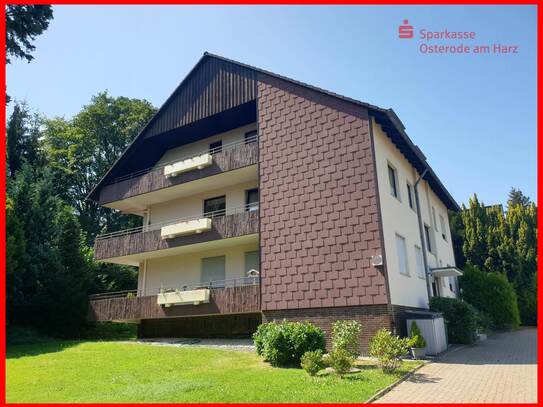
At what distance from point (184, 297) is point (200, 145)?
8.97 m

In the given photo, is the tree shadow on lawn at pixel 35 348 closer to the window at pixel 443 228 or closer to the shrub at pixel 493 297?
the window at pixel 443 228

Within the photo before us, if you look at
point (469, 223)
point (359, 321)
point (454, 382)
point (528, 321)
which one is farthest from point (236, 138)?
point (528, 321)

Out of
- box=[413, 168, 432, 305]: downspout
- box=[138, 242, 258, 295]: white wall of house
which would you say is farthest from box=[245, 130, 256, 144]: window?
box=[413, 168, 432, 305]: downspout

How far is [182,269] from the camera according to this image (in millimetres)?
22391

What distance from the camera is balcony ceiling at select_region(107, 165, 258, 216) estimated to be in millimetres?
20578

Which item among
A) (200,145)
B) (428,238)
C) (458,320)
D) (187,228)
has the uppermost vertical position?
(200,145)

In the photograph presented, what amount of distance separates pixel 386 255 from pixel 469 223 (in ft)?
79.2

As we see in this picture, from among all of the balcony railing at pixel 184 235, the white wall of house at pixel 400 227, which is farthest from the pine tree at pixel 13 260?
the white wall of house at pixel 400 227

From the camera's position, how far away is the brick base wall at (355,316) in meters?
14.4

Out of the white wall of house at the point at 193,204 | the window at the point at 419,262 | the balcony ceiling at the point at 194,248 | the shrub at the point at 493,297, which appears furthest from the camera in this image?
the shrub at the point at 493,297

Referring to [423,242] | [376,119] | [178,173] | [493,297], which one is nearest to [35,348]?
[178,173]

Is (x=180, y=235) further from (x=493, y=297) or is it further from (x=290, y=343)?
(x=493, y=297)

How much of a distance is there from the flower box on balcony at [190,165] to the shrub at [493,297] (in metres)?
18.6

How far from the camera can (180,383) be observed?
10477mm
